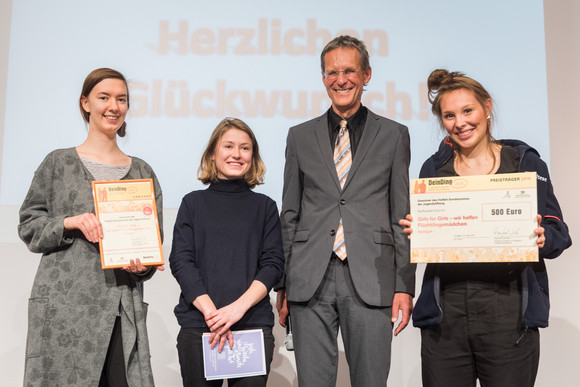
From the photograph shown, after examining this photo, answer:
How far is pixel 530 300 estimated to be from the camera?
1921 millimetres

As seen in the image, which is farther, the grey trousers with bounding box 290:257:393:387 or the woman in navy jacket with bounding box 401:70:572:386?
the grey trousers with bounding box 290:257:393:387

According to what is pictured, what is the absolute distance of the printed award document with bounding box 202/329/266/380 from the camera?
6.65 ft

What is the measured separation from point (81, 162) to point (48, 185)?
0.15m

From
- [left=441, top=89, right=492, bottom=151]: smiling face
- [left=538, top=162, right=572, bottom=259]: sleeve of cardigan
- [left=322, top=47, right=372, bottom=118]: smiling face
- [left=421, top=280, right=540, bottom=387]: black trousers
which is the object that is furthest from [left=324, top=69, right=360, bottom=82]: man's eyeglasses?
[left=421, top=280, right=540, bottom=387]: black trousers

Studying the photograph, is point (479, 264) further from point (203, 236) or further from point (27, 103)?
point (27, 103)

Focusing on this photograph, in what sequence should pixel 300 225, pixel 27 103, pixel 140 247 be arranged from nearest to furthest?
1. pixel 140 247
2. pixel 300 225
3. pixel 27 103

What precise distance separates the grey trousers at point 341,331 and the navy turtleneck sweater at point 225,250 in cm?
17

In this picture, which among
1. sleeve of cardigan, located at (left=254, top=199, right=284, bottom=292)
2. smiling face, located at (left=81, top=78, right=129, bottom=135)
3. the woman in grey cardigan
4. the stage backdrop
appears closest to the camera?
the woman in grey cardigan

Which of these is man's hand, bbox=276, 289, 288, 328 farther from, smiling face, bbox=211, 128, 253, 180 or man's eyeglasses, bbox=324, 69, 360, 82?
man's eyeglasses, bbox=324, 69, 360, 82

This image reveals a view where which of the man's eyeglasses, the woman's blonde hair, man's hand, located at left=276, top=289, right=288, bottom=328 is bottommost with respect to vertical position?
man's hand, located at left=276, top=289, right=288, bottom=328

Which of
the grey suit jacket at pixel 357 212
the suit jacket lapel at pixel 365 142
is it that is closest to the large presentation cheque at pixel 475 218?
the grey suit jacket at pixel 357 212

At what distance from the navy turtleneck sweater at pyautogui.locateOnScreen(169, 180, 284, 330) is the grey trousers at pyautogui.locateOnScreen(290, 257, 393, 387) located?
17cm

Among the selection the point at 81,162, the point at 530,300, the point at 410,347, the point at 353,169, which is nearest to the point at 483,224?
the point at 530,300

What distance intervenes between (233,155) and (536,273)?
4.12ft
